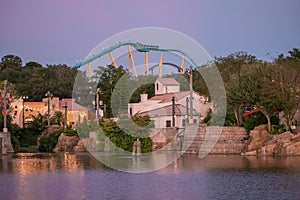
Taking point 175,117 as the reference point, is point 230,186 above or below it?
below

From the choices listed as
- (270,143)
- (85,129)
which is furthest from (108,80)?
(270,143)

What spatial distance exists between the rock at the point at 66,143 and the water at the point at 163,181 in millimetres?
17316

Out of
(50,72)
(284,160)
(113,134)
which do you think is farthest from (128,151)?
(50,72)

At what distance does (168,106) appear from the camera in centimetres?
6225

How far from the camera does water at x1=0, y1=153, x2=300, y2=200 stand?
79.0 feet

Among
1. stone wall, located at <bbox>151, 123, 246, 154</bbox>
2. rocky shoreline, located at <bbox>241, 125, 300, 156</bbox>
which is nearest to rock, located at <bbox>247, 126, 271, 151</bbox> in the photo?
rocky shoreline, located at <bbox>241, 125, 300, 156</bbox>

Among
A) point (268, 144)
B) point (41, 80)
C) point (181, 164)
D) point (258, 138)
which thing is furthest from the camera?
point (41, 80)

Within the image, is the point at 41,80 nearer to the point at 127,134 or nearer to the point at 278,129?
the point at 127,134

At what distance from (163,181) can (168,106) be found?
33.7m

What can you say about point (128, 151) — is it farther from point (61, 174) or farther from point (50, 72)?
point (50, 72)

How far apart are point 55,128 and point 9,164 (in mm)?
22600

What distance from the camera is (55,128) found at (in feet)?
205

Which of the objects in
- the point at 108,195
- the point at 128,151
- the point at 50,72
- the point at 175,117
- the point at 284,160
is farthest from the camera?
the point at 50,72

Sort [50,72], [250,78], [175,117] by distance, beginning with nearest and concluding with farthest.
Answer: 1. [250,78]
2. [175,117]
3. [50,72]
